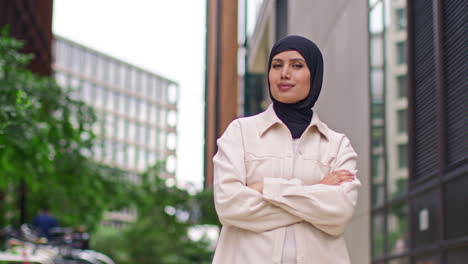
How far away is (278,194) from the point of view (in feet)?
10.3

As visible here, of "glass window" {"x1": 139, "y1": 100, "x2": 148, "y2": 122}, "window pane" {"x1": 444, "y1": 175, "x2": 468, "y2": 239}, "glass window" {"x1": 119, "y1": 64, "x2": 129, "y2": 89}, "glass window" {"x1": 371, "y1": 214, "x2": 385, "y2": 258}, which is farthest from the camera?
"glass window" {"x1": 139, "y1": 100, "x2": 148, "y2": 122}

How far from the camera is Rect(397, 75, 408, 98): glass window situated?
A: 27.5 feet

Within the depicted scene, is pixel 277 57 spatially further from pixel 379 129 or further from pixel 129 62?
pixel 129 62

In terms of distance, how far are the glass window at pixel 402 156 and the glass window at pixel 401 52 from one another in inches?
34.4

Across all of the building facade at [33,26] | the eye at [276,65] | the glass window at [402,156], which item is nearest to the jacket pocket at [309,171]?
the eye at [276,65]

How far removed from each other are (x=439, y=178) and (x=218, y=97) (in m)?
30.3

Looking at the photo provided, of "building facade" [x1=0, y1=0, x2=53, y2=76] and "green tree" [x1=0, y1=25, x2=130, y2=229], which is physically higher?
"building facade" [x1=0, y1=0, x2=53, y2=76]

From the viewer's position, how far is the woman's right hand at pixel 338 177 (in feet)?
10.5

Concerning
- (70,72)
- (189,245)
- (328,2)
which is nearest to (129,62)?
(70,72)

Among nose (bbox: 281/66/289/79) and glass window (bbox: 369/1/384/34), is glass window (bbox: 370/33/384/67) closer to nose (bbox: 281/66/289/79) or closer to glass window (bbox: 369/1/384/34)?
glass window (bbox: 369/1/384/34)

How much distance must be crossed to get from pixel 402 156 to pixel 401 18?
1.43m

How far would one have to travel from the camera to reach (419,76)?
7.80 m

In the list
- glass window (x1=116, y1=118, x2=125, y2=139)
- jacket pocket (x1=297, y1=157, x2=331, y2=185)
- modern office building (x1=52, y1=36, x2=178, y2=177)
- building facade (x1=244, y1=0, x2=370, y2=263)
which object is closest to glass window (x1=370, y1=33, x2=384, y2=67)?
building facade (x1=244, y1=0, x2=370, y2=263)

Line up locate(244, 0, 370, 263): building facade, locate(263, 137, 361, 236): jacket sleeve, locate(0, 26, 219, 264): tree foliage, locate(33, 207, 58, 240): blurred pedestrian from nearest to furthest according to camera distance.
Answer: locate(263, 137, 361, 236): jacket sleeve
locate(244, 0, 370, 263): building facade
locate(0, 26, 219, 264): tree foliage
locate(33, 207, 58, 240): blurred pedestrian
